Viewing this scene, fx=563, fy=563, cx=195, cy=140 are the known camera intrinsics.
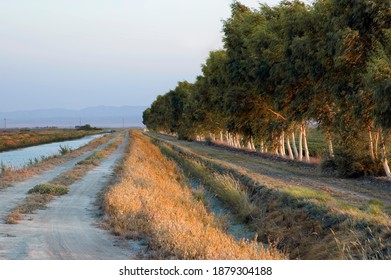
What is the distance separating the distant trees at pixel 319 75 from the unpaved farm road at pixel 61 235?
10.0m

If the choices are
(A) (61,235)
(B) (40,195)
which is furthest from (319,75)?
(A) (61,235)

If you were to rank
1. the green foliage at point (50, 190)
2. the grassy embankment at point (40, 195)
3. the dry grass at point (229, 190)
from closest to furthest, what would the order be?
1. the grassy embankment at point (40, 195)
2. the dry grass at point (229, 190)
3. the green foliage at point (50, 190)

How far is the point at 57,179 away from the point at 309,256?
15877 millimetres

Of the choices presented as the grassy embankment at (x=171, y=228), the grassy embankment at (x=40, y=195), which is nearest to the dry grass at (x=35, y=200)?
the grassy embankment at (x=40, y=195)

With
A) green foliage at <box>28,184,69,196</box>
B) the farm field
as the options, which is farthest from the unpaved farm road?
green foliage at <box>28,184,69,196</box>

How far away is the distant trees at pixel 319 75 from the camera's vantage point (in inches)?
795

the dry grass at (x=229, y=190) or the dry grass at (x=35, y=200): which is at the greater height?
the dry grass at (x=35, y=200)

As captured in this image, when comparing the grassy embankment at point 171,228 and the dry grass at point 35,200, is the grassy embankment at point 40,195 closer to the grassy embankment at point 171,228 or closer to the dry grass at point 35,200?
the dry grass at point 35,200

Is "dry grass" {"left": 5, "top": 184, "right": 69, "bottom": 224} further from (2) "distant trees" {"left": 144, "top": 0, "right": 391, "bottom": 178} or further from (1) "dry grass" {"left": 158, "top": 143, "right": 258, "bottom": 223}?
(2) "distant trees" {"left": 144, "top": 0, "right": 391, "bottom": 178}

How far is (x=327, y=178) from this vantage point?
27.4m

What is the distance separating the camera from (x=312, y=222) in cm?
1535

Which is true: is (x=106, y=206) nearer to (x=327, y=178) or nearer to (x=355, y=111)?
(x=355, y=111)

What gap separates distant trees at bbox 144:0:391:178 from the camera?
795 inches

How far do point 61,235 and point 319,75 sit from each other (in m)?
15.8
